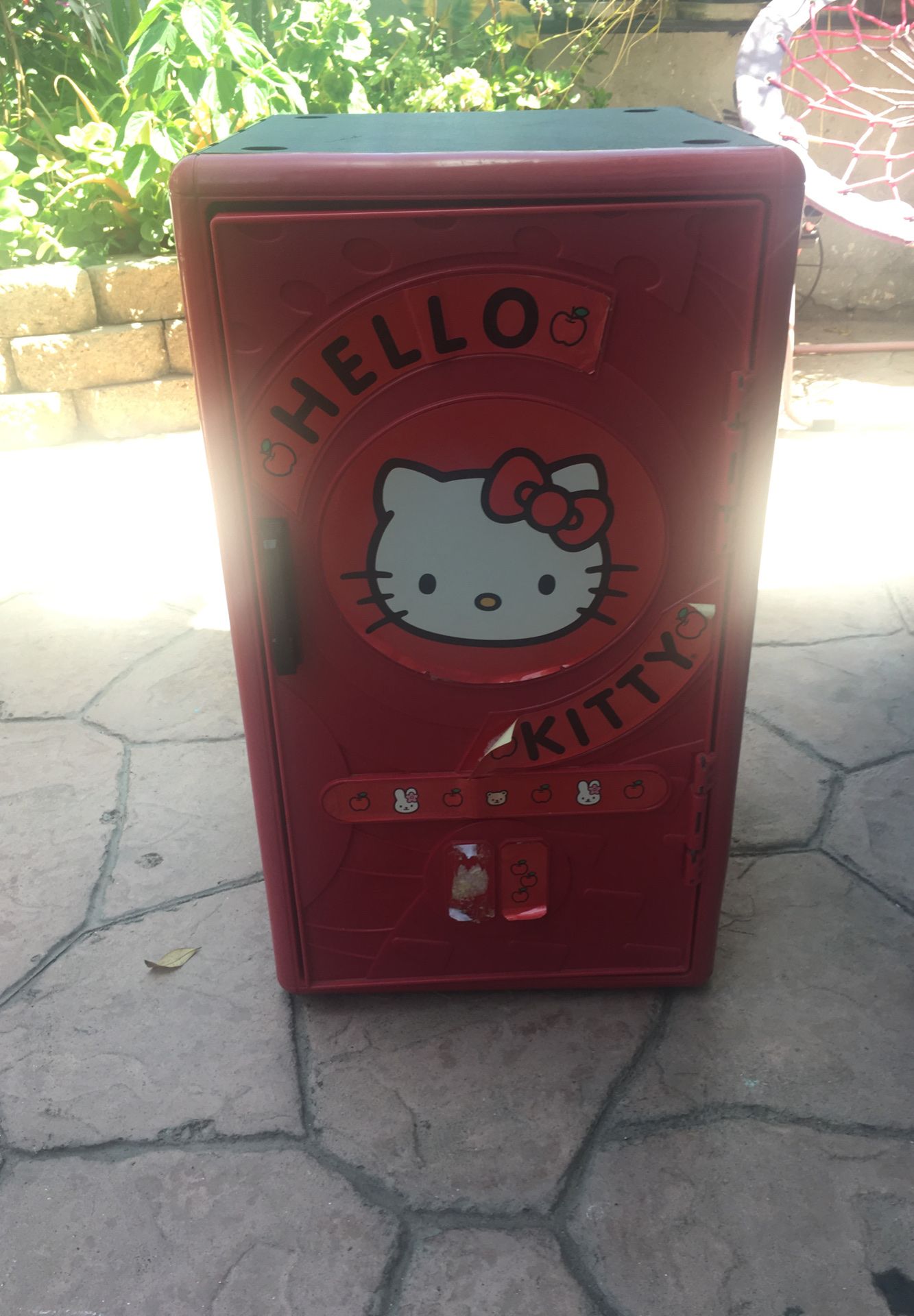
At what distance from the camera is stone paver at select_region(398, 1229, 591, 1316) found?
1258 mm

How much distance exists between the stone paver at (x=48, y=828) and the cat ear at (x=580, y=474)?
3.95 feet

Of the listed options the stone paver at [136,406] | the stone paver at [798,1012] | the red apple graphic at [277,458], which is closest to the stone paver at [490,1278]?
the stone paver at [798,1012]

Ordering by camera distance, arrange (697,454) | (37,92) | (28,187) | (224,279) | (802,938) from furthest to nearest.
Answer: (37,92) < (28,187) < (802,938) < (697,454) < (224,279)

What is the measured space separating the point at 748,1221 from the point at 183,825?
1276mm

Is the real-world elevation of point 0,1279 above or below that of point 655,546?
below

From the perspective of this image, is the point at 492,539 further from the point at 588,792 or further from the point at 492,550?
the point at 588,792

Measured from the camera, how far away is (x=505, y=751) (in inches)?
56.8

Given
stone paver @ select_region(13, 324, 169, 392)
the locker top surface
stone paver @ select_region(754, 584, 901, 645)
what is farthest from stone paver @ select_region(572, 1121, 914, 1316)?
stone paver @ select_region(13, 324, 169, 392)

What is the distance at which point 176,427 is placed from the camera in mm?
4328

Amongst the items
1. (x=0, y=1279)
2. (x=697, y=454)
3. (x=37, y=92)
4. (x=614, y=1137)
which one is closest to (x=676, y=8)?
(x=37, y=92)

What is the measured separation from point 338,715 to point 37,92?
458 centimetres

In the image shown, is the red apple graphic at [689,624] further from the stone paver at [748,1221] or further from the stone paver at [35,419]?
the stone paver at [35,419]

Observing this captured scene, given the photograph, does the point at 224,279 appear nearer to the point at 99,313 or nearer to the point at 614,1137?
the point at 614,1137

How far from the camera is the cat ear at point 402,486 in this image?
1259mm
